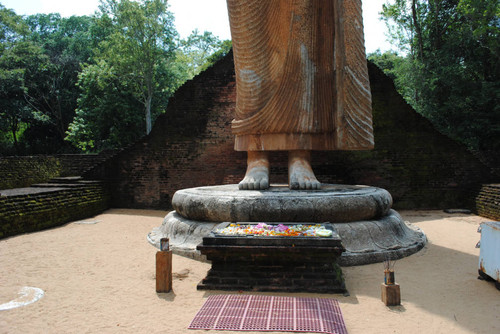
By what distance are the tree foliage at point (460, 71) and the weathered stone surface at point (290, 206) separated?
29.6 feet

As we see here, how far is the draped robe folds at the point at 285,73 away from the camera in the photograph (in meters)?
5.79

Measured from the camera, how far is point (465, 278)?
12.7 feet

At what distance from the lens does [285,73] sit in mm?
5871

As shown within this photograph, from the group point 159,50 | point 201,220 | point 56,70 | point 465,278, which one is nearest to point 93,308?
point 201,220

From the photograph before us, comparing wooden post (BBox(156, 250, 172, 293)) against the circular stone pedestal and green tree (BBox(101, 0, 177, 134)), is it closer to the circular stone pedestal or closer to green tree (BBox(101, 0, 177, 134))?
the circular stone pedestal

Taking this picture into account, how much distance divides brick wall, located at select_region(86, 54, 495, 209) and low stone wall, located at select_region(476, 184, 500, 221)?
0.99 feet

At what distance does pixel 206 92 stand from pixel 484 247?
7364 millimetres

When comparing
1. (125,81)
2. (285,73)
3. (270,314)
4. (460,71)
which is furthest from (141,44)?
(270,314)

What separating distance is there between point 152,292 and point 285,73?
3655 mm

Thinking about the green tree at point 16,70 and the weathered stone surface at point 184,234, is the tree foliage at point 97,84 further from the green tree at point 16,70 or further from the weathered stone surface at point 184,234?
the weathered stone surface at point 184,234

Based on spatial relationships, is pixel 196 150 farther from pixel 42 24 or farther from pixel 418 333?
pixel 42 24

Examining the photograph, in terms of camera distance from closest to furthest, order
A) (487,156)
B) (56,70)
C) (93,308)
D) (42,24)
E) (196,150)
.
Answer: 1. (93,308)
2. (196,150)
3. (487,156)
4. (56,70)
5. (42,24)

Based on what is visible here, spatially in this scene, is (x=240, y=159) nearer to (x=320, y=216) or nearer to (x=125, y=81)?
(x=320, y=216)

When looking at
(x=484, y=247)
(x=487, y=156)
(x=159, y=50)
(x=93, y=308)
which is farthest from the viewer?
(x=159, y=50)
